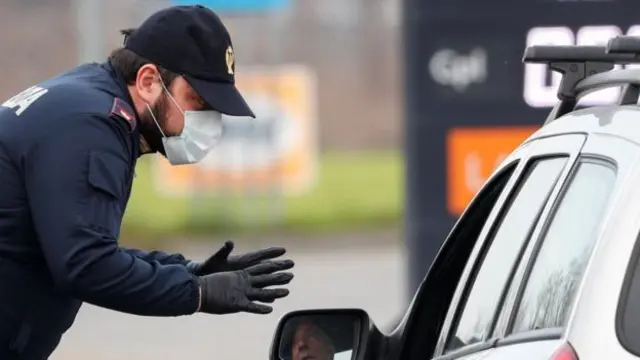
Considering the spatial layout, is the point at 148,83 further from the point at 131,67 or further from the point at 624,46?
the point at 624,46

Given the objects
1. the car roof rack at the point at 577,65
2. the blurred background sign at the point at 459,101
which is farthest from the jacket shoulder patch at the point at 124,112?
the blurred background sign at the point at 459,101

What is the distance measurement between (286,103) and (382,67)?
14.9 m

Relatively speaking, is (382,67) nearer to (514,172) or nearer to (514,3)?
(514,3)

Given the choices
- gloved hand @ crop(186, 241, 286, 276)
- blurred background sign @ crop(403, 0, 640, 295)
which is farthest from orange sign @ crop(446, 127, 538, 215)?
gloved hand @ crop(186, 241, 286, 276)

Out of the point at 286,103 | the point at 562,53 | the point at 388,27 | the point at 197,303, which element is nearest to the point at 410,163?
the point at 197,303

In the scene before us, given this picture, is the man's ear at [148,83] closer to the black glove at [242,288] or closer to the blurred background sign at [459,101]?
the black glove at [242,288]

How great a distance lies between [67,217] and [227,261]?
667 mm

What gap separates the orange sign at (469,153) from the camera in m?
8.95

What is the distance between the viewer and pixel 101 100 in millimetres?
3955

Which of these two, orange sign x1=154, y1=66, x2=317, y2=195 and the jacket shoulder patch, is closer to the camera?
the jacket shoulder patch

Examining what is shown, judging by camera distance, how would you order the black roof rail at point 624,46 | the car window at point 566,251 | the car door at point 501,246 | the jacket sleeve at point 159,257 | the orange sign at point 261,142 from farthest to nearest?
the orange sign at point 261,142
the jacket sleeve at point 159,257
the car door at point 501,246
the black roof rail at point 624,46
the car window at point 566,251

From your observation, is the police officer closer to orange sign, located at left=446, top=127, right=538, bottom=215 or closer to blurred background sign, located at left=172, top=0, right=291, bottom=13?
orange sign, located at left=446, top=127, right=538, bottom=215

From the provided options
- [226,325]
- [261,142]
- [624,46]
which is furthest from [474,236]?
[261,142]

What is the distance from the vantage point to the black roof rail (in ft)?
9.14
